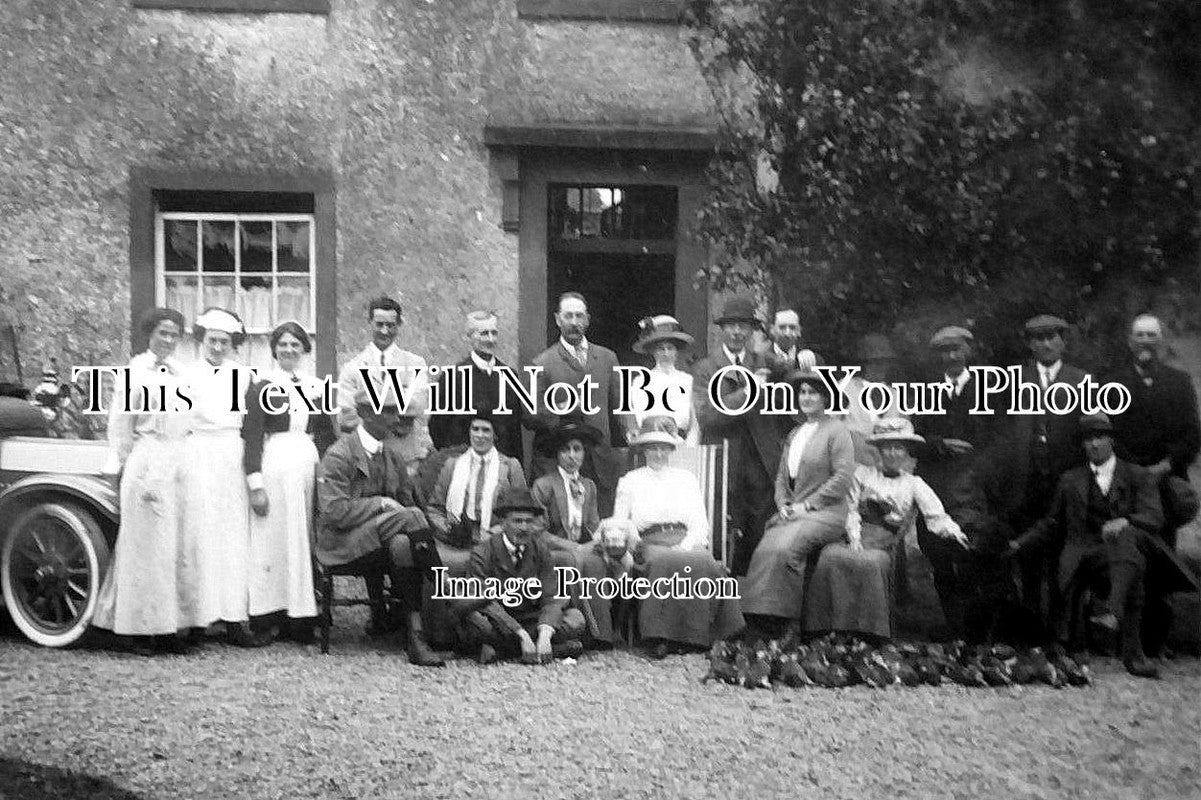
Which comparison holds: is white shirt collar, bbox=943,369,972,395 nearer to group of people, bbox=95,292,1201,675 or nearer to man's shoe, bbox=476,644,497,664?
group of people, bbox=95,292,1201,675

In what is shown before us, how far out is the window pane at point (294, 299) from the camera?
3926mm

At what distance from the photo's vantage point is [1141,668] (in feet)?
13.4

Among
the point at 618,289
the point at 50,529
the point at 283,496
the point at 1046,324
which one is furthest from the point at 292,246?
the point at 1046,324

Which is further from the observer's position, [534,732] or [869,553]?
[869,553]

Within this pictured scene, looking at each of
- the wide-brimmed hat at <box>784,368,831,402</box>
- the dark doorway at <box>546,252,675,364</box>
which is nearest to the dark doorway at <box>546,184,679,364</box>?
the dark doorway at <box>546,252,675,364</box>

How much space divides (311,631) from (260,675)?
0.22 meters

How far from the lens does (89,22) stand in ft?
12.7

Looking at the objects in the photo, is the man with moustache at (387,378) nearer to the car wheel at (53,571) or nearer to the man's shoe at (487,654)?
the man's shoe at (487,654)

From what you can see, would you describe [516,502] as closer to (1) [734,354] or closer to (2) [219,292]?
(1) [734,354]

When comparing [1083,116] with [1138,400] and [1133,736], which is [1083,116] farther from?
[1133,736]

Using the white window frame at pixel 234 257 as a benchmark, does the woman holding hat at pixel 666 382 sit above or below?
below

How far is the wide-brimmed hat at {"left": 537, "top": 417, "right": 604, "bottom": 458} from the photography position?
401 centimetres

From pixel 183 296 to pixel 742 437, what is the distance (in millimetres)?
1755

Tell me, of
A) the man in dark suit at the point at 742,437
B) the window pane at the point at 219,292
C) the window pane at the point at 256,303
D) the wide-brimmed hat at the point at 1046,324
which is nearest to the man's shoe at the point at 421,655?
the man in dark suit at the point at 742,437
